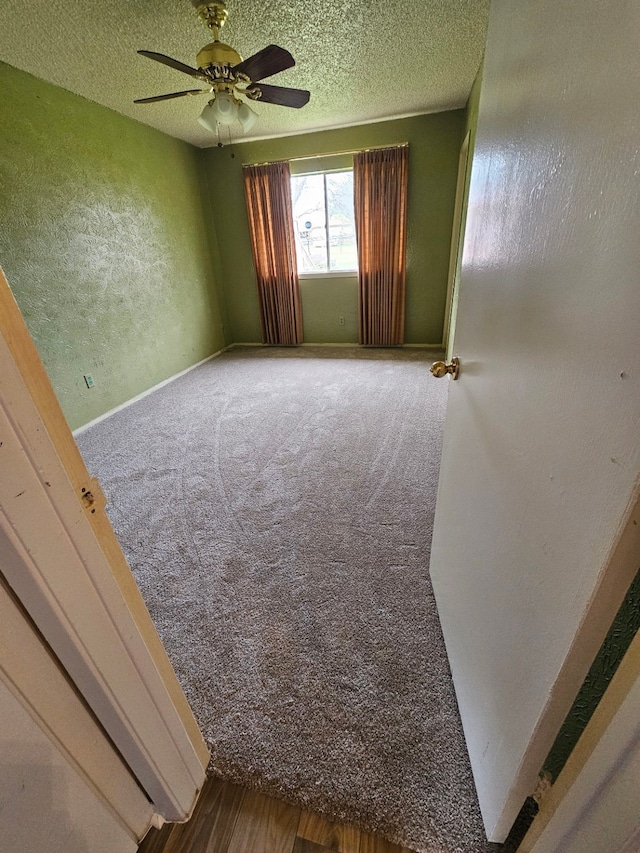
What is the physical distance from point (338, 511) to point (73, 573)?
4.69 feet

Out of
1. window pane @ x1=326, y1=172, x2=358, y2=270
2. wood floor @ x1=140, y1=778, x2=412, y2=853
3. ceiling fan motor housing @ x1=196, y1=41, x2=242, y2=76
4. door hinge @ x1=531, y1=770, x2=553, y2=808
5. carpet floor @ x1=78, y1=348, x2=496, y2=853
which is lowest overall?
carpet floor @ x1=78, y1=348, x2=496, y2=853

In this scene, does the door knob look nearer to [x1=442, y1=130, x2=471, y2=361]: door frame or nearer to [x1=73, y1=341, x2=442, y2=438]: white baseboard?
[x1=442, y1=130, x2=471, y2=361]: door frame

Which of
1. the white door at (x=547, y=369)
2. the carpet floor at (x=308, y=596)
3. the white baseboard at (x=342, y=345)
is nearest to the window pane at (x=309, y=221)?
the white baseboard at (x=342, y=345)

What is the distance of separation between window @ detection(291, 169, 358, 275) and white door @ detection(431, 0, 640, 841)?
383 centimetres

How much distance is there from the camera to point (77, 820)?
575 mm

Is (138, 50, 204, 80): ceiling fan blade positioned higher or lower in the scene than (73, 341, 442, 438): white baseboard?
higher

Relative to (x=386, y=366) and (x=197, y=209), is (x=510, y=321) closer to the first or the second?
(x=386, y=366)

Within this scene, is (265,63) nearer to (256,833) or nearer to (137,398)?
(137,398)

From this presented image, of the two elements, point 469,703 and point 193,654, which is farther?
point 193,654

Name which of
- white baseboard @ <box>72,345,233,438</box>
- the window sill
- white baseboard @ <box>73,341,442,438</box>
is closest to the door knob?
white baseboard @ <box>72,345,233,438</box>

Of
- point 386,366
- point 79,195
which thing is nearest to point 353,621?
point 386,366

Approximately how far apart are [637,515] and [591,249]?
0.29 metres

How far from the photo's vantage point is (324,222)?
4.29 metres

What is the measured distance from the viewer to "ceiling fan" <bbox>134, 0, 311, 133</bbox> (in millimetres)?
1784
